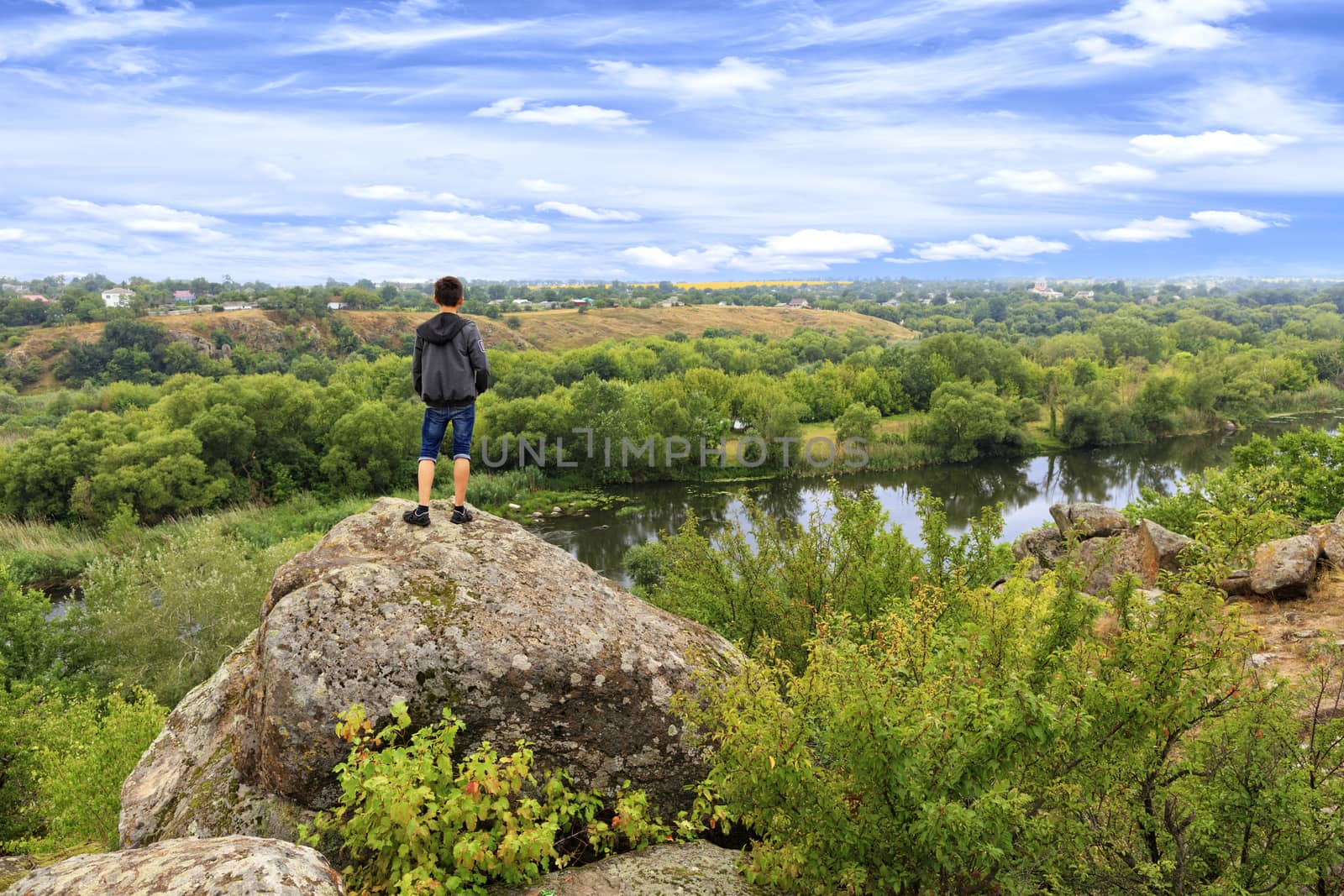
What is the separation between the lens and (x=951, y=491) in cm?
5584

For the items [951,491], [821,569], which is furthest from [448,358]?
[951,491]

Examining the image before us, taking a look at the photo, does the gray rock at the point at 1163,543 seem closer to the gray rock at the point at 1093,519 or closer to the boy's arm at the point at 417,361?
the gray rock at the point at 1093,519

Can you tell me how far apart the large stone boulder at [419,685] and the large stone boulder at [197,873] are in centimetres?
137

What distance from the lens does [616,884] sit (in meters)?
5.34

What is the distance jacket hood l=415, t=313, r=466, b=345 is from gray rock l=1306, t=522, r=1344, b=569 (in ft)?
47.8

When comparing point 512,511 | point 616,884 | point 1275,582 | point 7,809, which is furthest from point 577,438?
point 616,884

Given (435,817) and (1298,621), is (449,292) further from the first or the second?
(1298,621)

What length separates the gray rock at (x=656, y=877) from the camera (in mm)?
5207

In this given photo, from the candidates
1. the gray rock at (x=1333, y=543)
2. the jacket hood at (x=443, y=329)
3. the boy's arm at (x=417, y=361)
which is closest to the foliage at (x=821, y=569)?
the gray rock at (x=1333, y=543)

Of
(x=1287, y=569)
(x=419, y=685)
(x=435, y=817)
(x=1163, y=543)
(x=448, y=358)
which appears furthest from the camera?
(x=1163, y=543)

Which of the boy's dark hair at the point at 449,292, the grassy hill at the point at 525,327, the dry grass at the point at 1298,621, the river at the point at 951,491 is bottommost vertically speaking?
the river at the point at 951,491

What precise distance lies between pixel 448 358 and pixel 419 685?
3784 mm

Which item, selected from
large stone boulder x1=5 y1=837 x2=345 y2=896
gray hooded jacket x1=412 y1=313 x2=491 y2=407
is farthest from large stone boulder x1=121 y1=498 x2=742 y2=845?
gray hooded jacket x1=412 y1=313 x2=491 y2=407

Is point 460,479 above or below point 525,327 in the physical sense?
below
